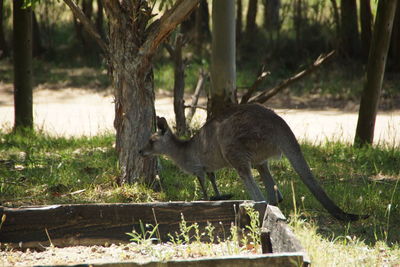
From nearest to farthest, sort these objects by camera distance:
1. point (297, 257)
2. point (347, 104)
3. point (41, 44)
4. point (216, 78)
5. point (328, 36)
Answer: point (297, 257) < point (216, 78) < point (347, 104) < point (328, 36) < point (41, 44)

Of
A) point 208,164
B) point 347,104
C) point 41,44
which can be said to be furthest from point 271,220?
point 41,44

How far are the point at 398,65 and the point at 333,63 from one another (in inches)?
65.3

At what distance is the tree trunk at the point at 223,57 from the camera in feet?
25.0

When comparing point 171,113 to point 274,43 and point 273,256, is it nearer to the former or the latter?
point 274,43

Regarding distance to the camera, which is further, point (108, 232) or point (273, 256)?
point (108, 232)

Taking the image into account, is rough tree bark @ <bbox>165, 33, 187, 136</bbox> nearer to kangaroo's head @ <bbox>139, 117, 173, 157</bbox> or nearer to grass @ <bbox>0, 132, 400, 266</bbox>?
grass @ <bbox>0, 132, 400, 266</bbox>

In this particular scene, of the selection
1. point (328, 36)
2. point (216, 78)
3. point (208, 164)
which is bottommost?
point (208, 164)

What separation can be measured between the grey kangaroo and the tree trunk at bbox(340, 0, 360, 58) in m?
10.0

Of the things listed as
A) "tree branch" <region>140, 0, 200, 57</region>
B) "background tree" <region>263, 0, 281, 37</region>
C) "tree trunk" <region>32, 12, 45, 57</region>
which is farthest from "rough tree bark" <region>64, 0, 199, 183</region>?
"tree trunk" <region>32, 12, 45, 57</region>

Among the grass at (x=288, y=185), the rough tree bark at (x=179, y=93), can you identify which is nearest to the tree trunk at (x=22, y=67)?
the grass at (x=288, y=185)

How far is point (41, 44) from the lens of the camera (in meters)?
17.8

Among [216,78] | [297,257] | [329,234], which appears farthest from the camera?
[216,78]

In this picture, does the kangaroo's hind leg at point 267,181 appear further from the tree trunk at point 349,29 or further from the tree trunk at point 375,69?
the tree trunk at point 349,29

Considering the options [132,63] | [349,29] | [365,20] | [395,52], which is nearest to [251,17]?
[349,29]
